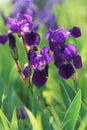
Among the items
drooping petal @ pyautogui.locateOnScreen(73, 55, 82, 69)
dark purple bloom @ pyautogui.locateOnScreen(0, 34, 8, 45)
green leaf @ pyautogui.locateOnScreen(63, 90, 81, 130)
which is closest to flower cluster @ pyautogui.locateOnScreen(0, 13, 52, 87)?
dark purple bloom @ pyautogui.locateOnScreen(0, 34, 8, 45)

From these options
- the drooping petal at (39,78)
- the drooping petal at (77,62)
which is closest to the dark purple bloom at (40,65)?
the drooping petal at (39,78)

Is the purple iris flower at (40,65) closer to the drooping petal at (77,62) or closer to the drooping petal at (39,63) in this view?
the drooping petal at (39,63)

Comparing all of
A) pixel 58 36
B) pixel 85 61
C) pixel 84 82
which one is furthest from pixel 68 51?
pixel 85 61

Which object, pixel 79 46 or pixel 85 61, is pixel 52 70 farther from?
pixel 79 46

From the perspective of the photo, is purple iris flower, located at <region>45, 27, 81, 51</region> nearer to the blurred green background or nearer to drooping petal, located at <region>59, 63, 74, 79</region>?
drooping petal, located at <region>59, 63, 74, 79</region>

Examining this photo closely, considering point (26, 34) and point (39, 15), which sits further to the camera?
point (39, 15)

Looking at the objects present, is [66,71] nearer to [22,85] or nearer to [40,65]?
[40,65]

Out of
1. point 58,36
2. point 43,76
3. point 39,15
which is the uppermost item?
point 58,36

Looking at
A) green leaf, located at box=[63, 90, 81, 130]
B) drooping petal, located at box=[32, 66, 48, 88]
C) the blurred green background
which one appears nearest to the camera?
green leaf, located at box=[63, 90, 81, 130]

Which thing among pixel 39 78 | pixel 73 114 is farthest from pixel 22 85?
pixel 73 114
